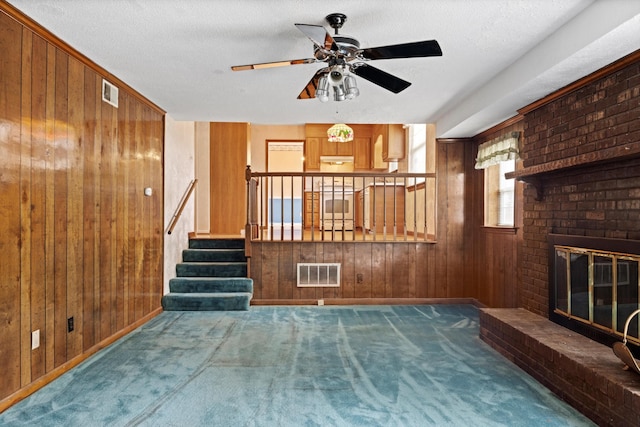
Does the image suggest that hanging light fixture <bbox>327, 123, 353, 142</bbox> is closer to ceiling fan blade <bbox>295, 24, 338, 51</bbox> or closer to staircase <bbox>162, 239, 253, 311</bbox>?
staircase <bbox>162, 239, 253, 311</bbox>

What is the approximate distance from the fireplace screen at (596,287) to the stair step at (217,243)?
4.19 meters

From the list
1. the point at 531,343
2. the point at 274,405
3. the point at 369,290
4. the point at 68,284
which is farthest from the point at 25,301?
the point at 369,290

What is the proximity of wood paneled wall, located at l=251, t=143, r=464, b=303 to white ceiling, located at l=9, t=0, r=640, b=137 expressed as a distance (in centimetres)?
145

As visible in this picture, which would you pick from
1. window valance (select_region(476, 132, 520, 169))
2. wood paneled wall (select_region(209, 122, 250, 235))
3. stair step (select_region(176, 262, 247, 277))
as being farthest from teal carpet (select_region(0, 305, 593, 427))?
wood paneled wall (select_region(209, 122, 250, 235))

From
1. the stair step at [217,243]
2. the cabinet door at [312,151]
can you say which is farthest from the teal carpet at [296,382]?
the cabinet door at [312,151]

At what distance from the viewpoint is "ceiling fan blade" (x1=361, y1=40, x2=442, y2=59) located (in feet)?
7.63

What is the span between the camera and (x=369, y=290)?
5512 millimetres

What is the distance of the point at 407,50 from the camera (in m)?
2.39

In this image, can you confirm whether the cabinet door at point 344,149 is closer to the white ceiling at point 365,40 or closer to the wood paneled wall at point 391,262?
the wood paneled wall at point 391,262

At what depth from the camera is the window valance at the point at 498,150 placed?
4.24 meters

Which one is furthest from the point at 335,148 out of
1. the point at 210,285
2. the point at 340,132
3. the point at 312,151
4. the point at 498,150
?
the point at 498,150

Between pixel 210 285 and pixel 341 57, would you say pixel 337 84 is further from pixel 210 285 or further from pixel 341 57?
pixel 210 285

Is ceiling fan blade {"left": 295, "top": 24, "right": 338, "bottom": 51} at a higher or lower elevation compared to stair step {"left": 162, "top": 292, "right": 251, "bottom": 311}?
higher

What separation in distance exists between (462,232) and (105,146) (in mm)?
4516
